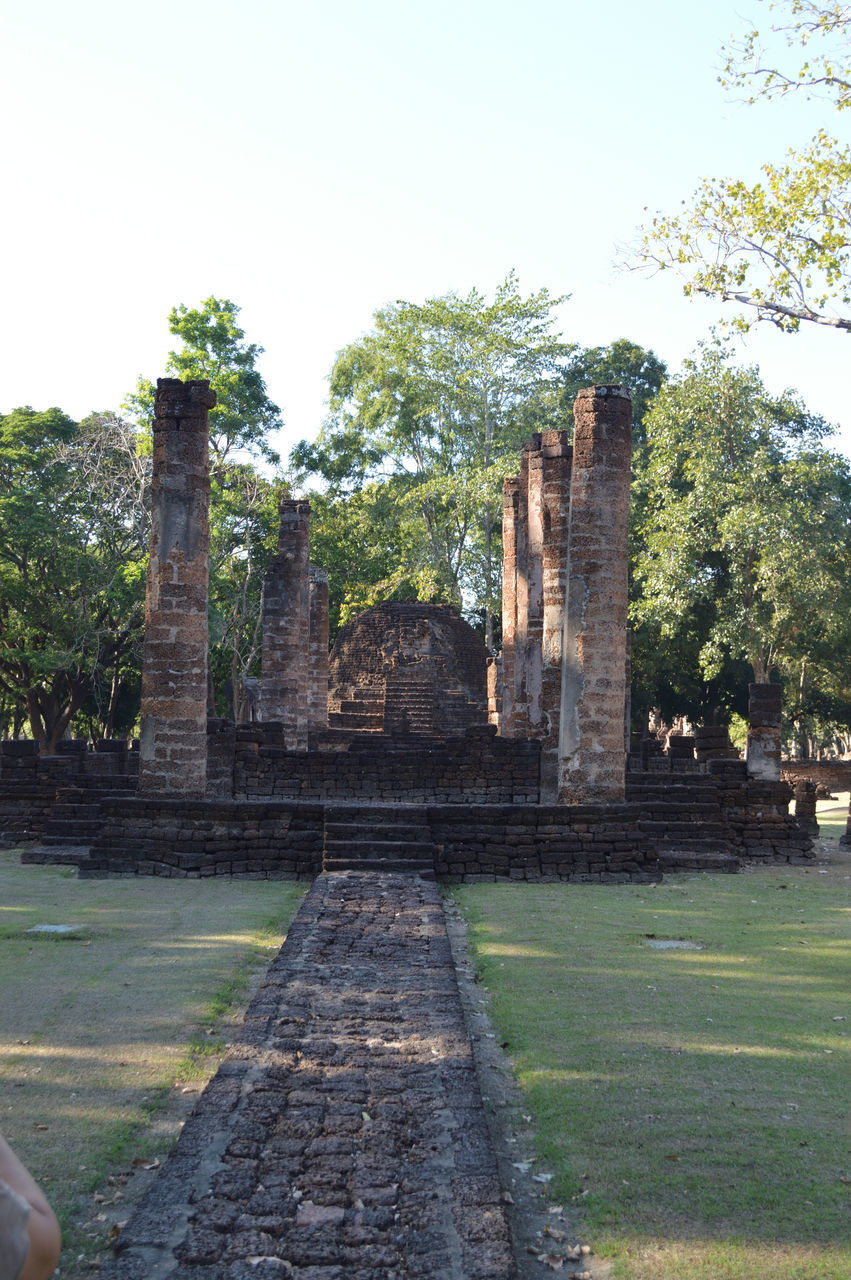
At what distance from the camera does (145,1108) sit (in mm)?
4578

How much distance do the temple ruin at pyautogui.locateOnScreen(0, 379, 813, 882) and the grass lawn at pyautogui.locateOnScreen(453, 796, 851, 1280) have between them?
213 cm

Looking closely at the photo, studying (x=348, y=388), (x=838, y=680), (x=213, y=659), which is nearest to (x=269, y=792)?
(x=213, y=659)

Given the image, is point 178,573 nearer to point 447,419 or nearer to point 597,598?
point 597,598

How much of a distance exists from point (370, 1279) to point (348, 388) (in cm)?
3999

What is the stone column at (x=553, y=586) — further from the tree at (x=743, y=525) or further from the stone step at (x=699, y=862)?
the tree at (x=743, y=525)

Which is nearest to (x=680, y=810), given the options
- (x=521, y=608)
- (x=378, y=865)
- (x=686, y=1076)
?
(x=378, y=865)

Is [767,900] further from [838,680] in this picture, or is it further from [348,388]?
[348,388]

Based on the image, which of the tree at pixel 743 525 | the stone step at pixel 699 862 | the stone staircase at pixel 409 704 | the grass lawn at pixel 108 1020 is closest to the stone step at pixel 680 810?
the stone step at pixel 699 862

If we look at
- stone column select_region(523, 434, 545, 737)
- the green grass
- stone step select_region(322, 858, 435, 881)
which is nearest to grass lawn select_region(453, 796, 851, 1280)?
the green grass

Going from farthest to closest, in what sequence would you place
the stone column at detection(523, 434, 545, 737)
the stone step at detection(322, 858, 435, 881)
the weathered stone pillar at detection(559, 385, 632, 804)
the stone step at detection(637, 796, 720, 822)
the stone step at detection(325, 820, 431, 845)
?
1. the stone column at detection(523, 434, 545, 737)
2. the stone step at detection(637, 796, 720, 822)
3. the weathered stone pillar at detection(559, 385, 632, 804)
4. the stone step at detection(325, 820, 431, 845)
5. the stone step at detection(322, 858, 435, 881)

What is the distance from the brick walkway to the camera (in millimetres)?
3260

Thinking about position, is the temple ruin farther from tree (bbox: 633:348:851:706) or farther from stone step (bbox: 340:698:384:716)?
stone step (bbox: 340:698:384:716)

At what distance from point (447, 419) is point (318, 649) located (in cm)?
1163

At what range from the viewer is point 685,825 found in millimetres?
13609
